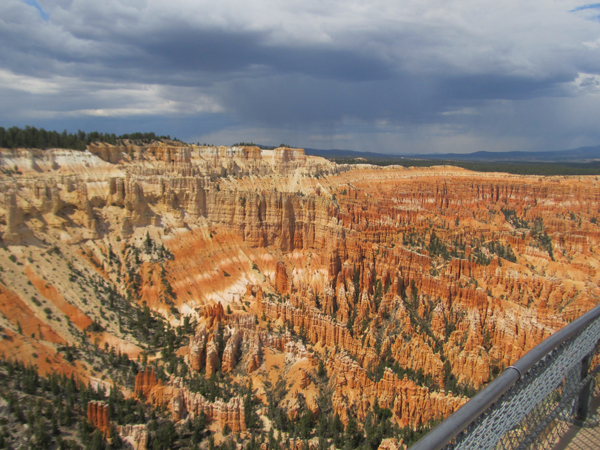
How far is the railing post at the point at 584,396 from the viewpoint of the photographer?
298 inches

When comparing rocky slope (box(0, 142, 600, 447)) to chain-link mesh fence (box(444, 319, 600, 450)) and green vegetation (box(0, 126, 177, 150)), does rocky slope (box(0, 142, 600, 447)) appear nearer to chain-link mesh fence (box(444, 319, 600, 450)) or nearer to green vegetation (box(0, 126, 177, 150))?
green vegetation (box(0, 126, 177, 150))

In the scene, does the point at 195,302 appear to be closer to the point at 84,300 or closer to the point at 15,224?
the point at 84,300

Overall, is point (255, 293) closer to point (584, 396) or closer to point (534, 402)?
point (584, 396)

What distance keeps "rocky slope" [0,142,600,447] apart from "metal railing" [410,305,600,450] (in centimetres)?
2055

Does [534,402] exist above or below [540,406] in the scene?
above

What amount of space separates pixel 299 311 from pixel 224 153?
134 feet

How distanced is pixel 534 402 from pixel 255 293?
1705 inches

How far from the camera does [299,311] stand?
41562 millimetres

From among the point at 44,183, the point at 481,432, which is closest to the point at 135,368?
the point at 44,183

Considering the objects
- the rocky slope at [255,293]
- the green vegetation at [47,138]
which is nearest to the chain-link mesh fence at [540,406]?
the rocky slope at [255,293]

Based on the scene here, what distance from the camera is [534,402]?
6.65 metres

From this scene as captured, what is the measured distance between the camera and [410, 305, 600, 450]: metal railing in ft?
17.0

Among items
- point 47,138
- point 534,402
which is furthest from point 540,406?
point 47,138

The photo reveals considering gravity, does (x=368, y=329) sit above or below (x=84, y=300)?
below
